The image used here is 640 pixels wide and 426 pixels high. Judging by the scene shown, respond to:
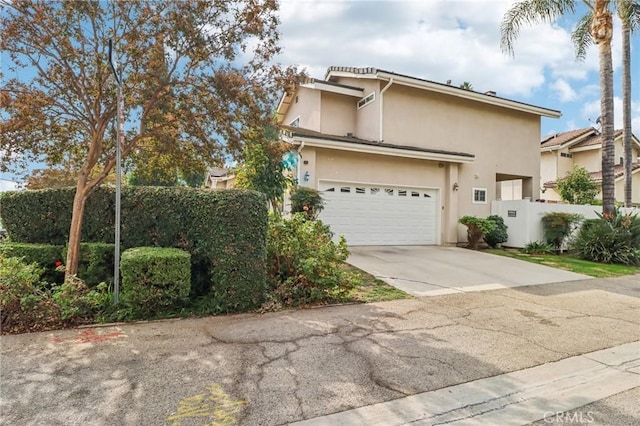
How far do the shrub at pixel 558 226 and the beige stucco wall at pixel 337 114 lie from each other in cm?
858

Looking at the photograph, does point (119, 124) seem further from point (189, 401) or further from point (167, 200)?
point (189, 401)

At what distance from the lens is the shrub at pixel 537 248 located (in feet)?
42.4

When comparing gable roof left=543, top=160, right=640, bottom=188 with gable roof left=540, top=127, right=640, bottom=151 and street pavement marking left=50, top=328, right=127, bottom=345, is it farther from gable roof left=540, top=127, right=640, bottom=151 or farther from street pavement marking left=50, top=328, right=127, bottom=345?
street pavement marking left=50, top=328, right=127, bottom=345

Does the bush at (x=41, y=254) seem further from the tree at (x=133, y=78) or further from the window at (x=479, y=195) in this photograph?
the window at (x=479, y=195)

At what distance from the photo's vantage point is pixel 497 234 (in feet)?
45.1

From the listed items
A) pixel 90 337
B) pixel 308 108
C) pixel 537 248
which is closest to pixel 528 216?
pixel 537 248

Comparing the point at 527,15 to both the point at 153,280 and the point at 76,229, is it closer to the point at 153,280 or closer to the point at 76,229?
the point at 153,280

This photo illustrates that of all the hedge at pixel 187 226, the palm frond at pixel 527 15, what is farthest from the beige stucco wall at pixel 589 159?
the hedge at pixel 187 226

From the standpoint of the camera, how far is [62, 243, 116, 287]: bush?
19.8 ft

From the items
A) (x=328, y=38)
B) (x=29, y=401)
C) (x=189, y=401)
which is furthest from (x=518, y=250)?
(x=29, y=401)

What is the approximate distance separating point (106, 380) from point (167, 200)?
3.37 meters

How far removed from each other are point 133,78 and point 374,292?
5.83 m

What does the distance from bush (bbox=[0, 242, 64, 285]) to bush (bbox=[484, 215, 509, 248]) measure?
43.6ft

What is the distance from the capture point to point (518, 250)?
13.4 meters
